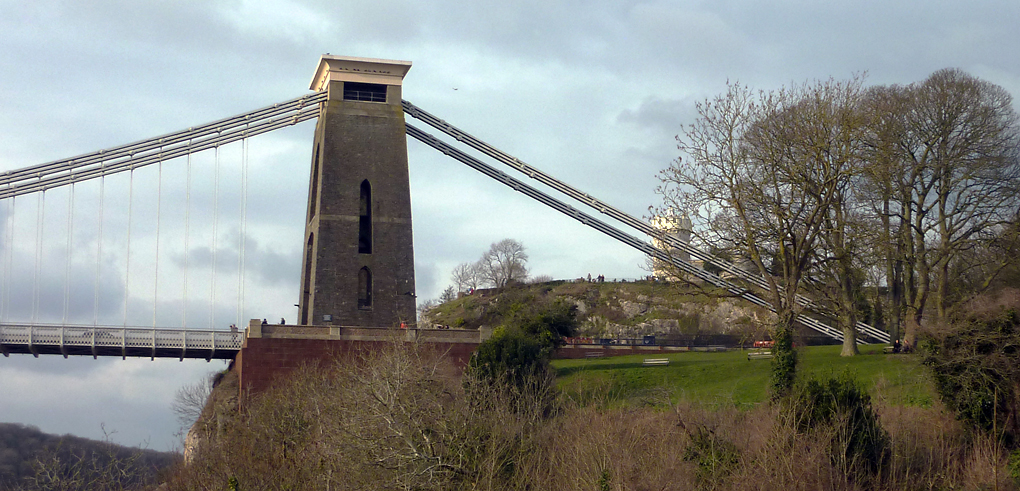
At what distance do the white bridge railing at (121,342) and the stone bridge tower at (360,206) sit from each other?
402 centimetres

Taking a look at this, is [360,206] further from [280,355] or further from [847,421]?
[847,421]

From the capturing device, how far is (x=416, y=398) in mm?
18312

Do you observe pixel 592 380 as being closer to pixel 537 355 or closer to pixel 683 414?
pixel 537 355

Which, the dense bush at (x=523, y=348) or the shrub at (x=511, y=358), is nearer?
the dense bush at (x=523, y=348)

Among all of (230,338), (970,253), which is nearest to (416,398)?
(230,338)

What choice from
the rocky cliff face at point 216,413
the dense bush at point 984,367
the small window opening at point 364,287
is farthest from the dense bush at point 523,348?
the dense bush at point 984,367

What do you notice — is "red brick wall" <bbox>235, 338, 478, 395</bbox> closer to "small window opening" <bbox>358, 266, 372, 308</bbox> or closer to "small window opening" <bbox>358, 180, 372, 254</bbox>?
"small window opening" <bbox>358, 266, 372, 308</bbox>

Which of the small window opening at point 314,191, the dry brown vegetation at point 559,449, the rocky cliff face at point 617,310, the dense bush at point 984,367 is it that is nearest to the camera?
the dry brown vegetation at point 559,449

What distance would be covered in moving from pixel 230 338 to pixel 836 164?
24677 millimetres

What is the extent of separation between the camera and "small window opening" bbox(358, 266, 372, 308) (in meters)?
43.3

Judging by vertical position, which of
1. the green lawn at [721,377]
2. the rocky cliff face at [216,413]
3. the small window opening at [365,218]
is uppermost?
the small window opening at [365,218]

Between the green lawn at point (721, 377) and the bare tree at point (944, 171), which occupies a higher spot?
the bare tree at point (944, 171)

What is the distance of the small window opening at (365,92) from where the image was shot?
45.7 meters

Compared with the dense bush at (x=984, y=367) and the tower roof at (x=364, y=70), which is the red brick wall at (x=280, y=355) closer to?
the tower roof at (x=364, y=70)
